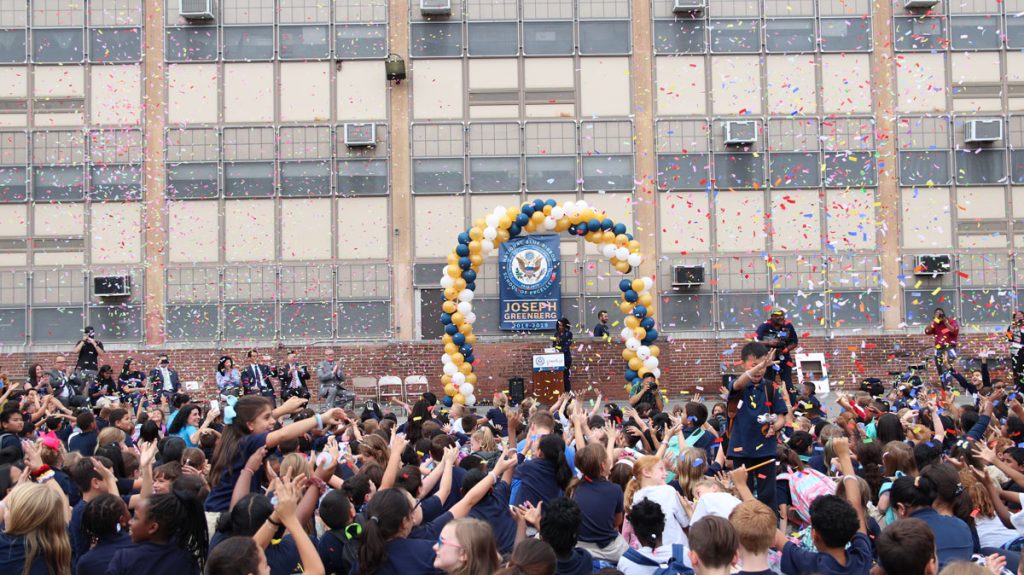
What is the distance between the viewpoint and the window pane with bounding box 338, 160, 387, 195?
80.8ft

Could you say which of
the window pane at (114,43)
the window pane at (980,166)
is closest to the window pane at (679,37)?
→ the window pane at (980,166)

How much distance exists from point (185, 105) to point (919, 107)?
18.0 m

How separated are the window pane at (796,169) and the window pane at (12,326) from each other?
18692mm

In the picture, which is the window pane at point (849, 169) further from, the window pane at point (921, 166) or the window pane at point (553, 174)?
the window pane at point (553, 174)

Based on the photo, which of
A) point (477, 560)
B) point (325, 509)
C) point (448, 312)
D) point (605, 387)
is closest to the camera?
point (477, 560)

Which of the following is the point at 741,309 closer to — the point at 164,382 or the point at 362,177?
the point at 362,177

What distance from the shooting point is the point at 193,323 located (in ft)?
79.9

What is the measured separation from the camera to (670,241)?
965 inches

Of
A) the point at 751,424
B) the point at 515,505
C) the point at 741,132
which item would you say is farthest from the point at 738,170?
the point at 515,505

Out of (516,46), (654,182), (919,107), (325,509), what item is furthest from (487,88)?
(325,509)

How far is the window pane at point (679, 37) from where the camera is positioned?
24734 millimetres

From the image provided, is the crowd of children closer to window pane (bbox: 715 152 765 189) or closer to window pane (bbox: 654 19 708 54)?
window pane (bbox: 715 152 765 189)

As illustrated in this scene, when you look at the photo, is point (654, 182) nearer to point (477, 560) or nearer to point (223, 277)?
point (223, 277)

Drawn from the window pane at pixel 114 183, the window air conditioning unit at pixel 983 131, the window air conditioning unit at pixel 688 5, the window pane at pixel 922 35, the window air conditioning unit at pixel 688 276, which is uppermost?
the window air conditioning unit at pixel 688 5
